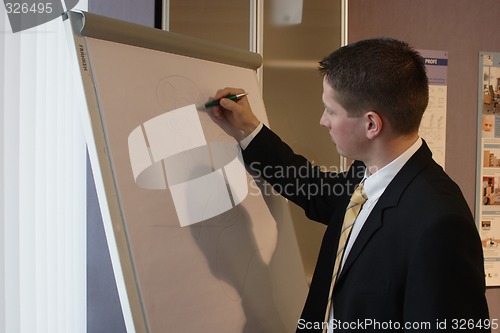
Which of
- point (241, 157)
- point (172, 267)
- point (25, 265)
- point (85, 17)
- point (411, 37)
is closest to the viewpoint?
point (85, 17)

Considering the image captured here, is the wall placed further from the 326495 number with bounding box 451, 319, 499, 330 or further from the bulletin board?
the 326495 number with bounding box 451, 319, 499, 330

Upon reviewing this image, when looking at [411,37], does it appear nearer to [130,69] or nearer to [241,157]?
[241,157]

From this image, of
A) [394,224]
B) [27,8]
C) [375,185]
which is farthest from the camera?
[27,8]

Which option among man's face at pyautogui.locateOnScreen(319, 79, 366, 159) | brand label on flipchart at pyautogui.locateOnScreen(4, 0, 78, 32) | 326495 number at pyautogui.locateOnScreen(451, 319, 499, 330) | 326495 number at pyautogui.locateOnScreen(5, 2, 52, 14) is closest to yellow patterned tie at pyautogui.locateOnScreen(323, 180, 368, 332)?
man's face at pyautogui.locateOnScreen(319, 79, 366, 159)

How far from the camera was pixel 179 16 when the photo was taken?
175 cm

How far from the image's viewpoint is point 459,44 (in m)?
2.85

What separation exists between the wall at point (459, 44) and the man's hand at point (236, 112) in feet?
4.75

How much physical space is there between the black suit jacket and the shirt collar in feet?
0.06

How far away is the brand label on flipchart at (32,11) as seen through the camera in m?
1.60

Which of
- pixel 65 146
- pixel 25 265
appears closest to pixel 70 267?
pixel 25 265

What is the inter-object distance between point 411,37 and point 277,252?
163cm

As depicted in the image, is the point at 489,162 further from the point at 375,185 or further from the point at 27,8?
the point at 27,8

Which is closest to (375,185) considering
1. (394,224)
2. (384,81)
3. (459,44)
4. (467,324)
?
(394,224)

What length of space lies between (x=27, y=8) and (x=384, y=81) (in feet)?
3.59
